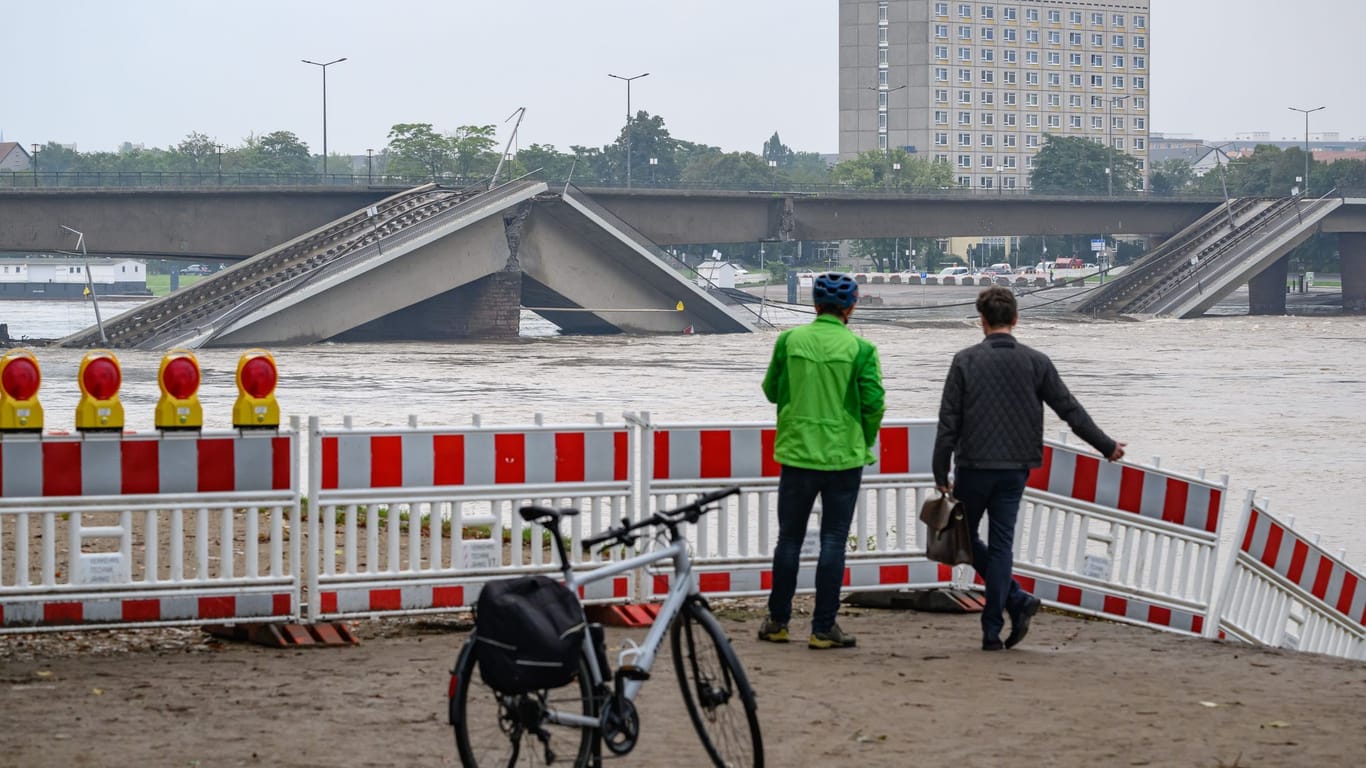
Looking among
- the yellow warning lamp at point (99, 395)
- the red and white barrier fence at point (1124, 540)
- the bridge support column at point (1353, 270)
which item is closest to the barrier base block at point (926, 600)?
the red and white barrier fence at point (1124, 540)

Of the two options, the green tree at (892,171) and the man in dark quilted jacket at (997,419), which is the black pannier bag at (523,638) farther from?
the green tree at (892,171)

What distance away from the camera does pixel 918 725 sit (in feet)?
22.6

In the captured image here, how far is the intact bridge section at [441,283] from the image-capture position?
52.0 metres

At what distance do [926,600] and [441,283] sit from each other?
47.3 m

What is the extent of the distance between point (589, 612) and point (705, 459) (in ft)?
3.32

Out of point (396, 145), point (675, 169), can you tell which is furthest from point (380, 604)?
point (675, 169)

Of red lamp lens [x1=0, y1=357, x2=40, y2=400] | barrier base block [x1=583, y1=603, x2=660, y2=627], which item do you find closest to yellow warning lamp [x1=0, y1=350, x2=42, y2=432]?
red lamp lens [x1=0, y1=357, x2=40, y2=400]

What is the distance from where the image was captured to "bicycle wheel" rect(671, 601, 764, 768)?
18.5 ft

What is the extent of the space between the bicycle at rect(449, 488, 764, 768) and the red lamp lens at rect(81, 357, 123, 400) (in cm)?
329

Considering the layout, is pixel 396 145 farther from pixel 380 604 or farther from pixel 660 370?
pixel 380 604

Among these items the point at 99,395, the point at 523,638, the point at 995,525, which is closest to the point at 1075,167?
the point at 995,525

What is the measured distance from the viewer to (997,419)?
328 inches

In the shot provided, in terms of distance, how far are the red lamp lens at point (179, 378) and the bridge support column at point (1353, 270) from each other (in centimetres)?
8497

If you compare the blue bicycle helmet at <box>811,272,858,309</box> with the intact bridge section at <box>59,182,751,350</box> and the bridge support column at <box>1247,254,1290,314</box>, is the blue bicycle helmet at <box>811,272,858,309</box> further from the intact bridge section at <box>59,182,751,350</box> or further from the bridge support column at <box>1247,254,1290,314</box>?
the bridge support column at <box>1247,254,1290,314</box>
